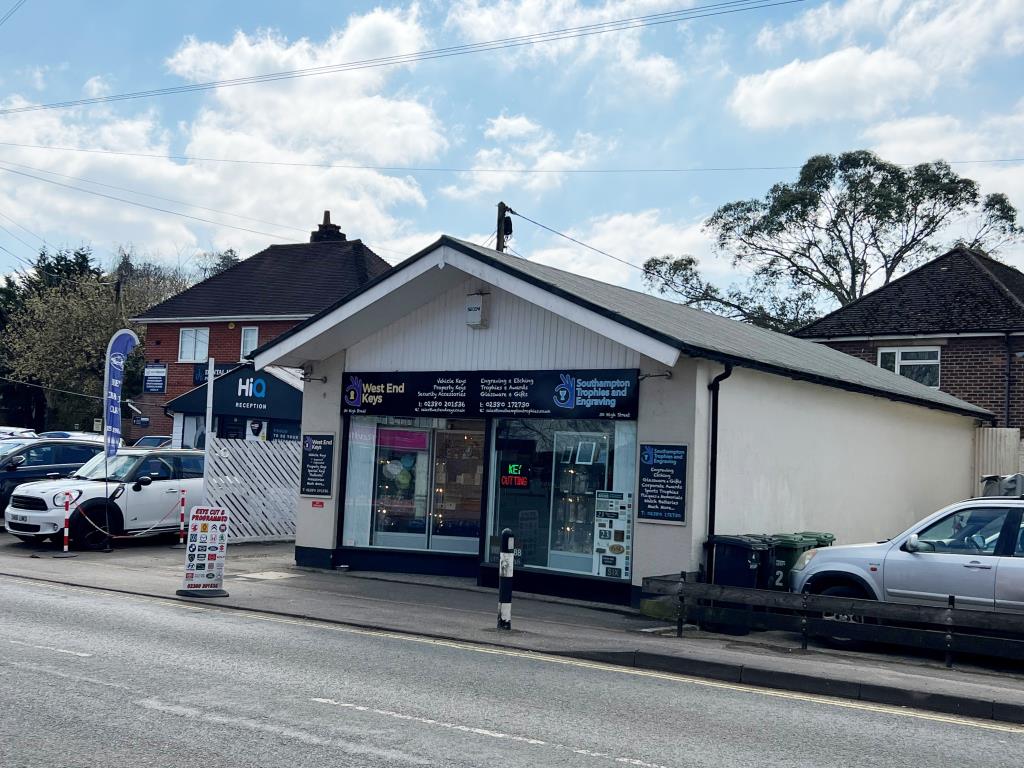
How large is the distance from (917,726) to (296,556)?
11424 millimetres

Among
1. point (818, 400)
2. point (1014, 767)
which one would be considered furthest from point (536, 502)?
point (1014, 767)

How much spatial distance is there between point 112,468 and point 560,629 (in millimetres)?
10689

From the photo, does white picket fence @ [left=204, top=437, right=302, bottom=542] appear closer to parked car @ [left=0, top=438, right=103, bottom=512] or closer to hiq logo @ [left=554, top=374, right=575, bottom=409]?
parked car @ [left=0, top=438, right=103, bottom=512]

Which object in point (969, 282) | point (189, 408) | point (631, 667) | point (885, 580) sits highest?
point (969, 282)

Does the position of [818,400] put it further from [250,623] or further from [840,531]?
[250,623]

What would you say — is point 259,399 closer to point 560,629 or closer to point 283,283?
point 560,629

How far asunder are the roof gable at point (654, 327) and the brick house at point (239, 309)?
76.7ft

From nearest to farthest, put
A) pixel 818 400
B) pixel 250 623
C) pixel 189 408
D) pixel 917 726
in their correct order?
1. pixel 917 726
2. pixel 250 623
3. pixel 818 400
4. pixel 189 408

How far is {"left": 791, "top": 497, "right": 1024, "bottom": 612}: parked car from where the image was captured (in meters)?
10.7

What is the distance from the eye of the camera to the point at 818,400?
15.9 m

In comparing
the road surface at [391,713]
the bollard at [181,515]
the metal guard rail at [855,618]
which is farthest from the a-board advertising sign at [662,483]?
the bollard at [181,515]

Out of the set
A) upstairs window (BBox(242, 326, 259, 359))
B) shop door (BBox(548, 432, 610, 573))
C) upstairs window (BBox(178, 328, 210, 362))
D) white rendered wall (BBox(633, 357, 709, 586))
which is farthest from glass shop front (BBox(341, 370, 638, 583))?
upstairs window (BBox(178, 328, 210, 362))

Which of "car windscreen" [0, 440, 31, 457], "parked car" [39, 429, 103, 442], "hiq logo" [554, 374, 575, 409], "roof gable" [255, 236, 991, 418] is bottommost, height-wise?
"car windscreen" [0, 440, 31, 457]

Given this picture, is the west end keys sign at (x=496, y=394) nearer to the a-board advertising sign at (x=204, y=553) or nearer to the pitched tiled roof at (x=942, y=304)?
Result: the a-board advertising sign at (x=204, y=553)
